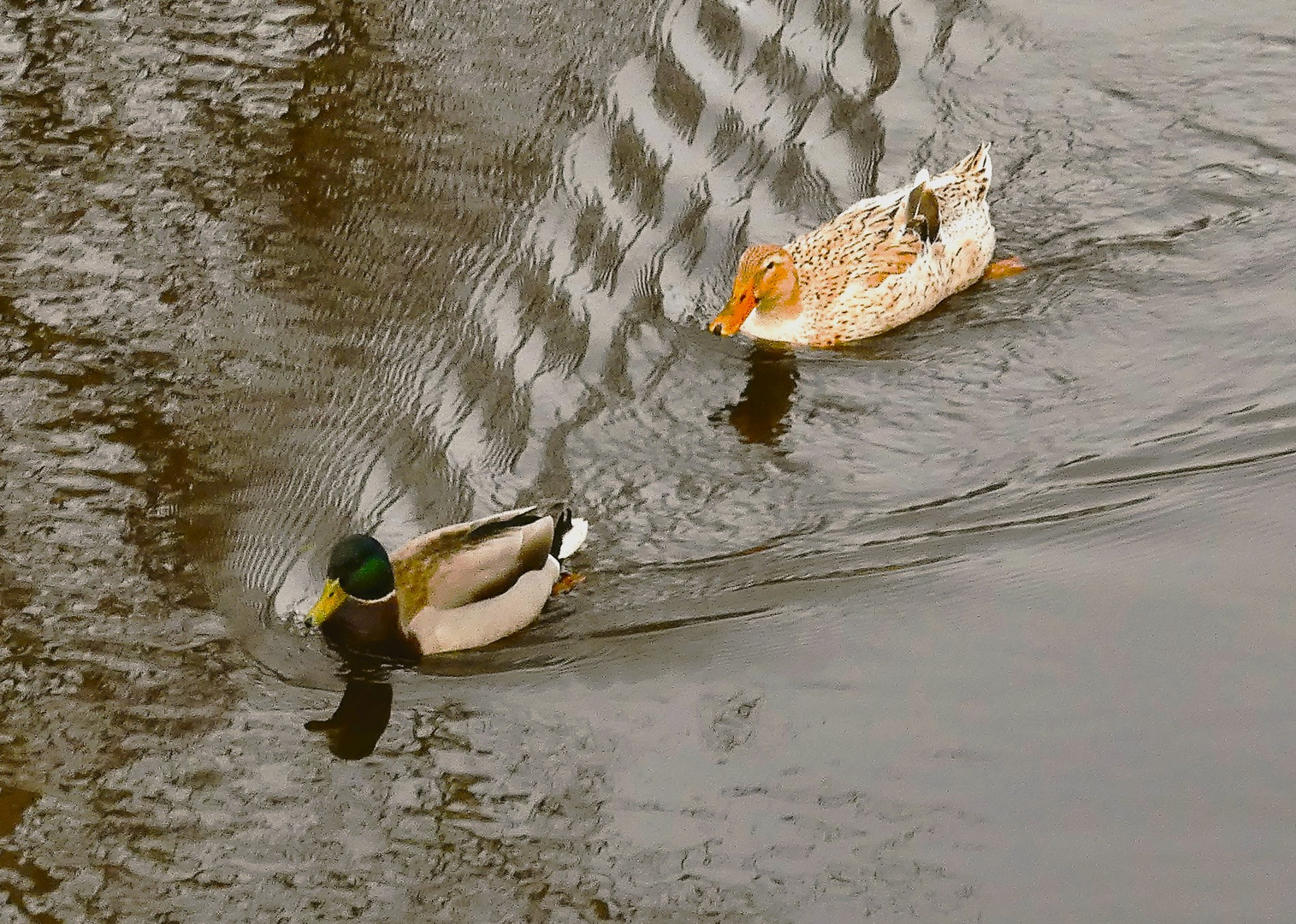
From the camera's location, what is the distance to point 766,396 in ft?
26.1

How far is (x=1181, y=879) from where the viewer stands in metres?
5.62

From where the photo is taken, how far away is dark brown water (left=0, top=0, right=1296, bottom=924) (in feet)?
18.9

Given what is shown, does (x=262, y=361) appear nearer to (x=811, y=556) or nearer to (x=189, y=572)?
(x=189, y=572)

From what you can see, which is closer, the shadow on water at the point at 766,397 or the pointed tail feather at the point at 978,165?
the shadow on water at the point at 766,397

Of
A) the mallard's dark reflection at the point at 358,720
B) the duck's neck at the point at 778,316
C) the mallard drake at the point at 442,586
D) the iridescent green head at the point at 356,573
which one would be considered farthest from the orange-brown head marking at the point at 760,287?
the mallard's dark reflection at the point at 358,720

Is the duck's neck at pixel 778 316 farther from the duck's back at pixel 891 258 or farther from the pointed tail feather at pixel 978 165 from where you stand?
the pointed tail feather at pixel 978 165

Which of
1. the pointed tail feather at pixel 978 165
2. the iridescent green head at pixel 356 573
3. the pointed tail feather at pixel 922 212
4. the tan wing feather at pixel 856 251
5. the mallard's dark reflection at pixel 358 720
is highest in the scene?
the pointed tail feather at pixel 978 165

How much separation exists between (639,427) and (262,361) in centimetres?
152

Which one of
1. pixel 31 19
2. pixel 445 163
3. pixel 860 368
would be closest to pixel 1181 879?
pixel 860 368

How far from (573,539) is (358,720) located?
3.28 ft

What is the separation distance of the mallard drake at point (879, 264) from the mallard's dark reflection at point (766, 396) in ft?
0.32

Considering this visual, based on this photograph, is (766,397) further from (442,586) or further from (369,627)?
(369,627)

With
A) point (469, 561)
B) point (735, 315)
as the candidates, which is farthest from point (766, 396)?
point (469, 561)

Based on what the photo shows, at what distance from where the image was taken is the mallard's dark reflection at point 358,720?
6.09 metres
